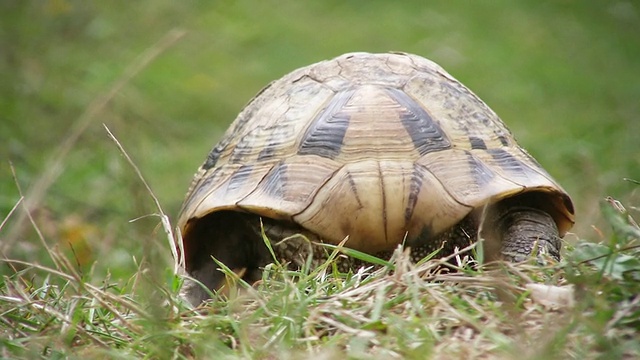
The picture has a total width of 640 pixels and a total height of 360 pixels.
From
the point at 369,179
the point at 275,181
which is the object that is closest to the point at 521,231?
the point at 369,179

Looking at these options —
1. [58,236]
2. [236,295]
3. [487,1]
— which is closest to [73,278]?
[236,295]

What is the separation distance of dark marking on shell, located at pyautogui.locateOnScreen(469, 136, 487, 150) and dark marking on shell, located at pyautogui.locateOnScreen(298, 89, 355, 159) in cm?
46

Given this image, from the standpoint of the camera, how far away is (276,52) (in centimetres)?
1208

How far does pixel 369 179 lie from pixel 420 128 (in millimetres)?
328

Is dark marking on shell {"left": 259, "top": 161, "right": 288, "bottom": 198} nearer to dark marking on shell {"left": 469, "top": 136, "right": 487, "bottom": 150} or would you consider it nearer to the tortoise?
the tortoise

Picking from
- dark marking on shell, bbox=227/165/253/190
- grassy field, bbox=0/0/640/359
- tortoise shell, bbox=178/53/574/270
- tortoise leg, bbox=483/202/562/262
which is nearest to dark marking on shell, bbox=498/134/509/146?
tortoise shell, bbox=178/53/574/270

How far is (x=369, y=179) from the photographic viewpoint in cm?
329

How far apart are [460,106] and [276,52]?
8.56 m

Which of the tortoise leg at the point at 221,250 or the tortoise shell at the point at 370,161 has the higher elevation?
the tortoise shell at the point at 370,161

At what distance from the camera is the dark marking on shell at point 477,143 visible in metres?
3.52

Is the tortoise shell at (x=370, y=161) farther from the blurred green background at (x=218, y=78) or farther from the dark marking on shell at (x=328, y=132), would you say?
the blurred green background at (x=218, y=78)

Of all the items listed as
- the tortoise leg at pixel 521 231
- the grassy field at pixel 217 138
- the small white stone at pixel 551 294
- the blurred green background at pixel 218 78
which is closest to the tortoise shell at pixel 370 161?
the tortoise leg at pixel 521 231

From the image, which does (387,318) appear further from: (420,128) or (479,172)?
(420,128)

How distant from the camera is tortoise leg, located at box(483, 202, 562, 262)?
10.9 ft
